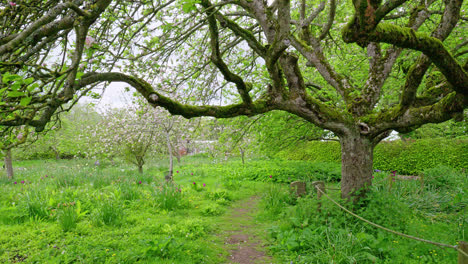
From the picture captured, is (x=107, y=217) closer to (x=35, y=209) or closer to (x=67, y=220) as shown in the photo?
(x=67, y=220)

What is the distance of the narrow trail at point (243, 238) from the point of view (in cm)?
464

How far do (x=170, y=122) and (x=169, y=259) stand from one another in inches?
267

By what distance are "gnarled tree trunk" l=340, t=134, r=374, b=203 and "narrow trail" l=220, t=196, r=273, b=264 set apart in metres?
1.97

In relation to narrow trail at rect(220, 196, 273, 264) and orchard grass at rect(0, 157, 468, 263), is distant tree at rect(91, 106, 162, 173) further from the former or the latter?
narrow trail at rect(220, 196, 273, 264)

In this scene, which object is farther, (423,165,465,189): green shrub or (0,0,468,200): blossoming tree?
(423,165,465,189): green shrub

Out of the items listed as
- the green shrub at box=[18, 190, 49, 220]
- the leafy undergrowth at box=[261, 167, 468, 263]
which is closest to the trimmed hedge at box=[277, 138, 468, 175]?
the leafy undergrowth at box=[261, 167, 468, 263]

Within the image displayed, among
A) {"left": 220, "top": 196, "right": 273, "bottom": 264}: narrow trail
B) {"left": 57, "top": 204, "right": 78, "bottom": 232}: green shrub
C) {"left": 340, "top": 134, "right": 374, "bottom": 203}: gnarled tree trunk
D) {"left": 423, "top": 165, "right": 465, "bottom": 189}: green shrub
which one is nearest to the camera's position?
{"left": 220, "top": 196, "right": 273, "bottom": 264}: narrow trail

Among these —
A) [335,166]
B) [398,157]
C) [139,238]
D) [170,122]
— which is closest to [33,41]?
[139,238]

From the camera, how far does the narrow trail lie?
4641 mm

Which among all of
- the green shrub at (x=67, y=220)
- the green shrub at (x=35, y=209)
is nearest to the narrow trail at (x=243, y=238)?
the green shrub at (x=67, y=220)

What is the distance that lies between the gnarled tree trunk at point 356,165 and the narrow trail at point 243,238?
1968mm

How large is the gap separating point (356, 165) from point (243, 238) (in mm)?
2636

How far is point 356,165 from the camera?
5.27m

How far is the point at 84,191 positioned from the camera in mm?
7582
